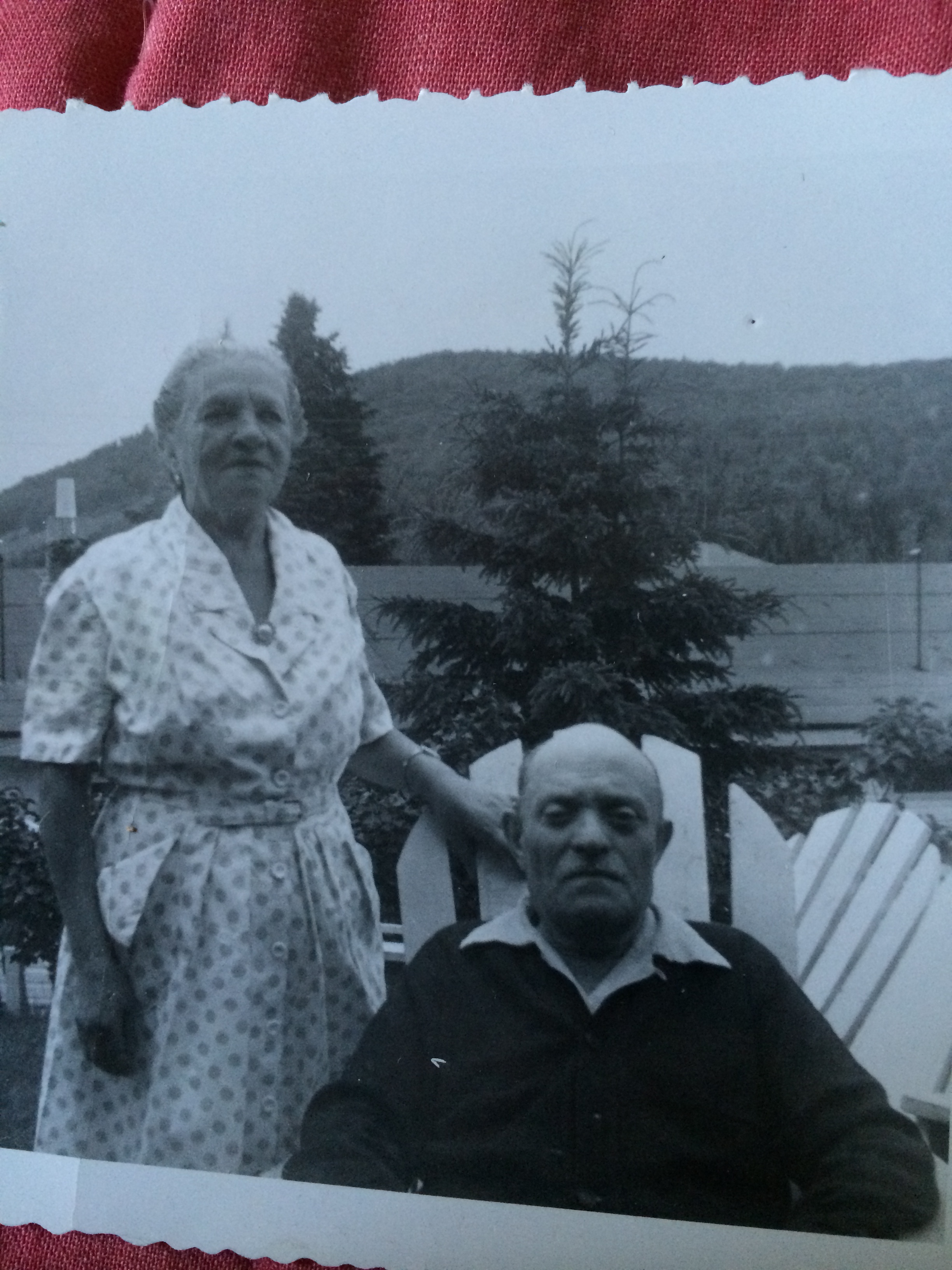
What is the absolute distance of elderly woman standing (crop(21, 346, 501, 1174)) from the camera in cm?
72

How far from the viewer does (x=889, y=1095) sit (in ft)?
2.20

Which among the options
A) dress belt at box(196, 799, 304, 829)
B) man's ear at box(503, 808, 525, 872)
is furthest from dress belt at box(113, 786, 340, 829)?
man's ear at box(503, 808, 525, 872)

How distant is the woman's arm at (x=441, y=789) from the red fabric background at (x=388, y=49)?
29 centimetres

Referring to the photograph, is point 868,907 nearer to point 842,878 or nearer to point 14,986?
point 842,878

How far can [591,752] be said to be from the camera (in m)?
0.69

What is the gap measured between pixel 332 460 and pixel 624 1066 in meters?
0.40

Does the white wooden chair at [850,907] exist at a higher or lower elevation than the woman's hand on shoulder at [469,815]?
lower

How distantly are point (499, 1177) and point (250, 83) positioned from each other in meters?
0.74

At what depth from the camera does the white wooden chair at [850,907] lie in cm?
68

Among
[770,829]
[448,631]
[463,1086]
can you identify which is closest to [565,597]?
[448,631]

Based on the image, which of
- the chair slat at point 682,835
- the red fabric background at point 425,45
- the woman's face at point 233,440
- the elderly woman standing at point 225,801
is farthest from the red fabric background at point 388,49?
the chair slat at point 682,835

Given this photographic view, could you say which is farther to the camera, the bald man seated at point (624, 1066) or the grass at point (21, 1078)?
the grass at point (21, 1078)

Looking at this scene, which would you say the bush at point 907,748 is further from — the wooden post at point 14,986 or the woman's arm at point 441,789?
the wooden post at point 14,986

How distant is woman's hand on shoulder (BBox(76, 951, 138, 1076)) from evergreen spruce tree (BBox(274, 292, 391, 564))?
300 millimetres
